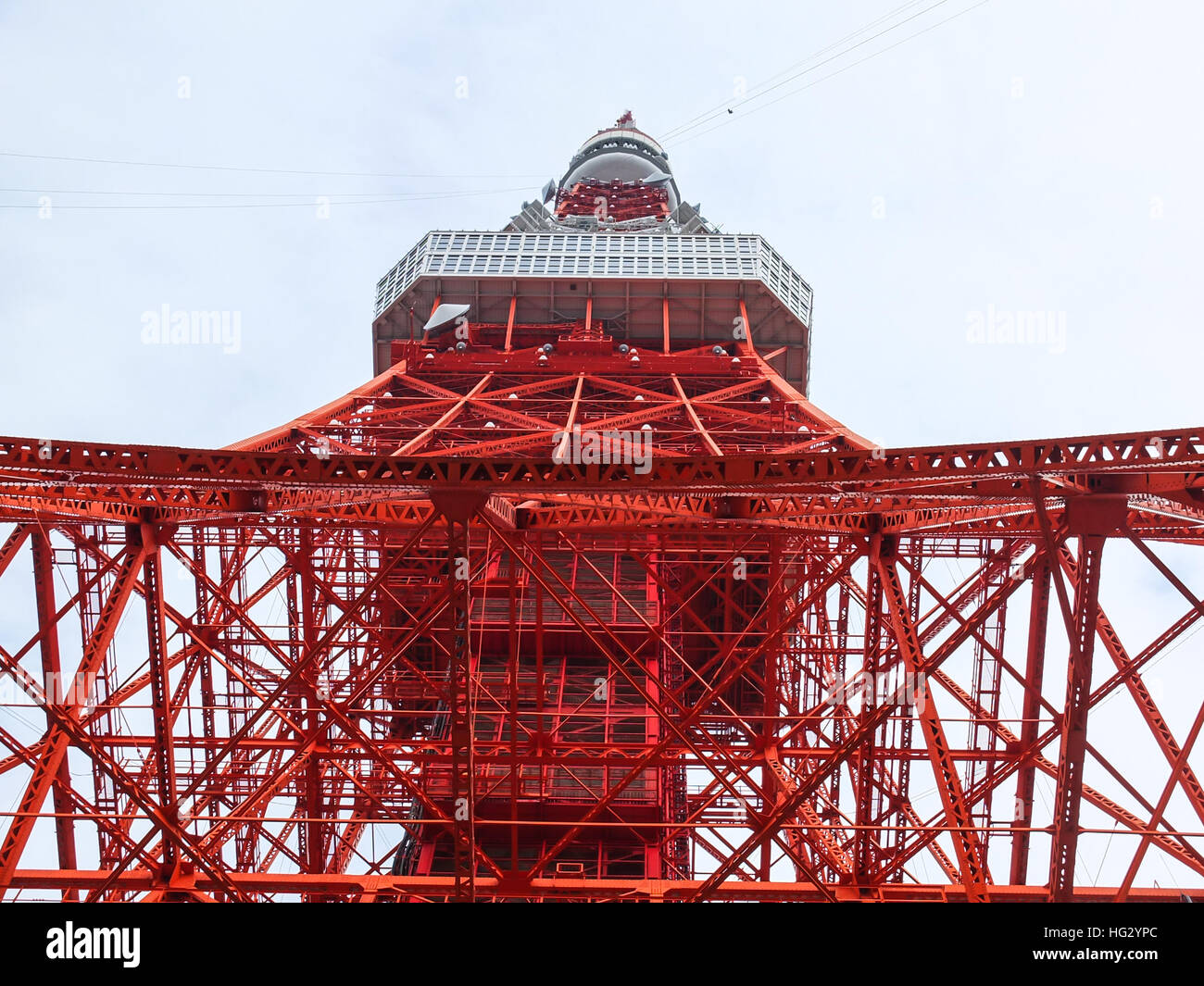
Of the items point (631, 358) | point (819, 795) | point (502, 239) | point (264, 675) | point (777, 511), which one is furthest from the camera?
point (502, 239)

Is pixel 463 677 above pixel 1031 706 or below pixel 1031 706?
above

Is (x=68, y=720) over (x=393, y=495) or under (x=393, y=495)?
under

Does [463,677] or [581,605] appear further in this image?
[581,605]

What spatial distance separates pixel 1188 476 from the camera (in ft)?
38.9

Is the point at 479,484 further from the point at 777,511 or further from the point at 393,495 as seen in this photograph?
the point at 777,511

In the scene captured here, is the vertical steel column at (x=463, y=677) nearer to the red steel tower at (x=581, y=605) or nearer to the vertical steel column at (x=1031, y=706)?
the red steel tower at (x=581, y=605)

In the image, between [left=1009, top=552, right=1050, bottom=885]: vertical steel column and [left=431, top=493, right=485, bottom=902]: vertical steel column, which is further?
[left=1009, top=552, right=1050, bottom=885]: vertical steel column

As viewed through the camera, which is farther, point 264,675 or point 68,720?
point 264,675

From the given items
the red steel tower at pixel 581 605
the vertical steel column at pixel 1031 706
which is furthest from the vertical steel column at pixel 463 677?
the vertical steel column at pixel 1031 706

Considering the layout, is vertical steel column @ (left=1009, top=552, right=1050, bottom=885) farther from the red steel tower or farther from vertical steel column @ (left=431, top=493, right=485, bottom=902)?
vertical steel column @ (left=431, top=493, right=485, bottom=902)

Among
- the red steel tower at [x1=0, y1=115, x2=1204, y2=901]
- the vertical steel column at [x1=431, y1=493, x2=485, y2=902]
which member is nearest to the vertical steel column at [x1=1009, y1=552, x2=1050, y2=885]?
the red steel tower at [x1=0, y1=115, x2=1204, y2=901]

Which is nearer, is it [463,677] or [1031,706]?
[463,677]
